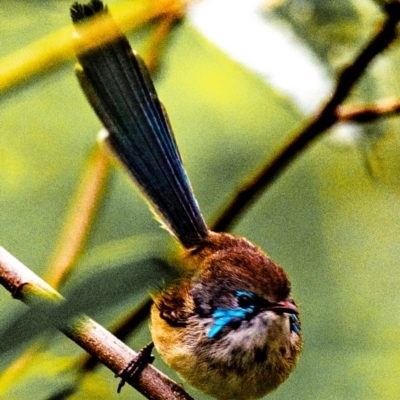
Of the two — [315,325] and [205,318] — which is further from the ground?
[205,318]

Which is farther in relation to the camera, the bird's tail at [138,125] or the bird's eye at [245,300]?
the bird's eye at [245,300]

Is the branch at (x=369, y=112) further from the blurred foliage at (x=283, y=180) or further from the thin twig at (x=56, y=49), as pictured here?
the thin twig at (x=56, y=49)

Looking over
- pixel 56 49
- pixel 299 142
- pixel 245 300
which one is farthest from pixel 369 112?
pixel 56 49

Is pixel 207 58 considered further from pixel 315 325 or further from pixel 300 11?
pixel 315 325

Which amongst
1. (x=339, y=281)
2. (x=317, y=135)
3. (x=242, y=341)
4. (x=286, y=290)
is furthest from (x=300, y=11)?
(x=339, y=281)

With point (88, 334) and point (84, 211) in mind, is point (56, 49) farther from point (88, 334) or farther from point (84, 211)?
point (88, 334)

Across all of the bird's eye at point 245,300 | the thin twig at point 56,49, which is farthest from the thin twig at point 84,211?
the bird's eye at point 245,300
